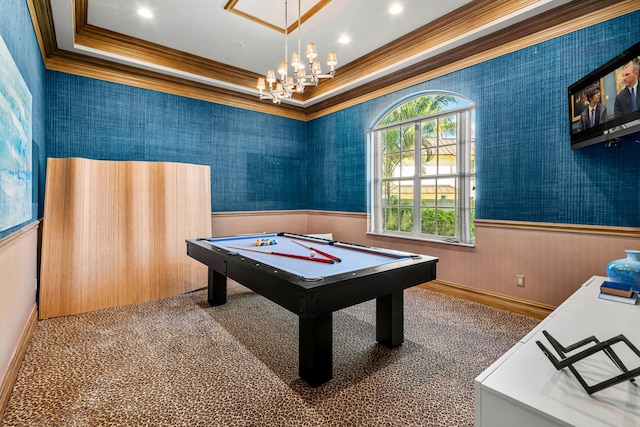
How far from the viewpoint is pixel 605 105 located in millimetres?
2369

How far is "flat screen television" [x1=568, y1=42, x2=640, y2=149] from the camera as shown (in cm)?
212

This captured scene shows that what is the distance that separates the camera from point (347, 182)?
5211 millimetres

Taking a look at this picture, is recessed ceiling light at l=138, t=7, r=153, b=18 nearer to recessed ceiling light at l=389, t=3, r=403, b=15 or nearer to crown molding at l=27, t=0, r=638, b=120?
crown molding at l=27, t=0, r=638, b=120

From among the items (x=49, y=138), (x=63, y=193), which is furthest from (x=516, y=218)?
(x=49, y=138)

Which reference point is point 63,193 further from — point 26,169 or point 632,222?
point 632,222

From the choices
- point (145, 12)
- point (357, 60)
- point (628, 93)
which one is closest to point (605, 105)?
point (628, 93)

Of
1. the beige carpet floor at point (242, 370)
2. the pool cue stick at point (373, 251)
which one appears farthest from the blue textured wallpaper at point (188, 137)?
the pool cue stick at point (373, 251)

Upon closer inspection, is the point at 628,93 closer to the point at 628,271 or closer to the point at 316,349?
the point at 628,271

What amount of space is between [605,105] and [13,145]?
4149mm

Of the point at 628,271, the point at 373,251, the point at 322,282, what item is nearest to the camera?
the point at 322,282

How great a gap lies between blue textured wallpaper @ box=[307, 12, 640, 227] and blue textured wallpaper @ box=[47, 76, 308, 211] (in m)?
2.85

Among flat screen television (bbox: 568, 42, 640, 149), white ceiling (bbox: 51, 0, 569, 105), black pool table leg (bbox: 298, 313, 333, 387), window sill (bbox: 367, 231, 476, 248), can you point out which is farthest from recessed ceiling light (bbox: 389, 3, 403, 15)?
black pool table leg (bbox: 298, 313, 333, 387)

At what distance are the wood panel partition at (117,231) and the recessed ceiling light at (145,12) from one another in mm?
1621

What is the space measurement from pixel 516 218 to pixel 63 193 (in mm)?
4794
